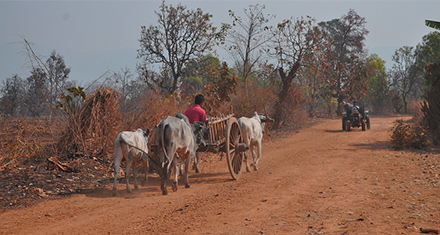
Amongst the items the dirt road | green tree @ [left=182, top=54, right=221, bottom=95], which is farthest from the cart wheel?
green tree @ [left=182, top=54, right=221, bottom=95]

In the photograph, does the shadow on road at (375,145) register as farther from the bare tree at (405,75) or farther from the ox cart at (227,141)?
the bare tree at (405,75)

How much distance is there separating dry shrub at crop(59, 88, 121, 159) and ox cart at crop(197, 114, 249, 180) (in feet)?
8.22

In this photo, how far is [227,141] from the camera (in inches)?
336

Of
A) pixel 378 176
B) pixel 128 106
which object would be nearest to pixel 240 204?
pixel 378 176

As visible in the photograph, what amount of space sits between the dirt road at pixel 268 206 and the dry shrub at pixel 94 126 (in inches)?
61.2

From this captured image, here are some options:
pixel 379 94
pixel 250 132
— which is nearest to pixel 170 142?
pixel 250 132

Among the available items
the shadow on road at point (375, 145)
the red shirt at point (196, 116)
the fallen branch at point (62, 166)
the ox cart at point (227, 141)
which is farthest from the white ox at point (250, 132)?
the shadow on road at point (375, 145)

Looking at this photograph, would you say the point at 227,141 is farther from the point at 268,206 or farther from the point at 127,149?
the point at 268,206

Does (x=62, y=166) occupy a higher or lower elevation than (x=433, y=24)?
lower

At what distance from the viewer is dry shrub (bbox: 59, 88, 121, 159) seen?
9.48 m

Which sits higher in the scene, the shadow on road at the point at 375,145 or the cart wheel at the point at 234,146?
the cart wheel at the point at 234,146

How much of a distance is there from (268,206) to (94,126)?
17.4 ft

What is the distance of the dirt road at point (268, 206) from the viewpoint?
17.1 ft

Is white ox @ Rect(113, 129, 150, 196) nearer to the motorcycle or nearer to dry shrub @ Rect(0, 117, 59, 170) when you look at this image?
dry shrub @ Rect(0, 117, 59, 170)
